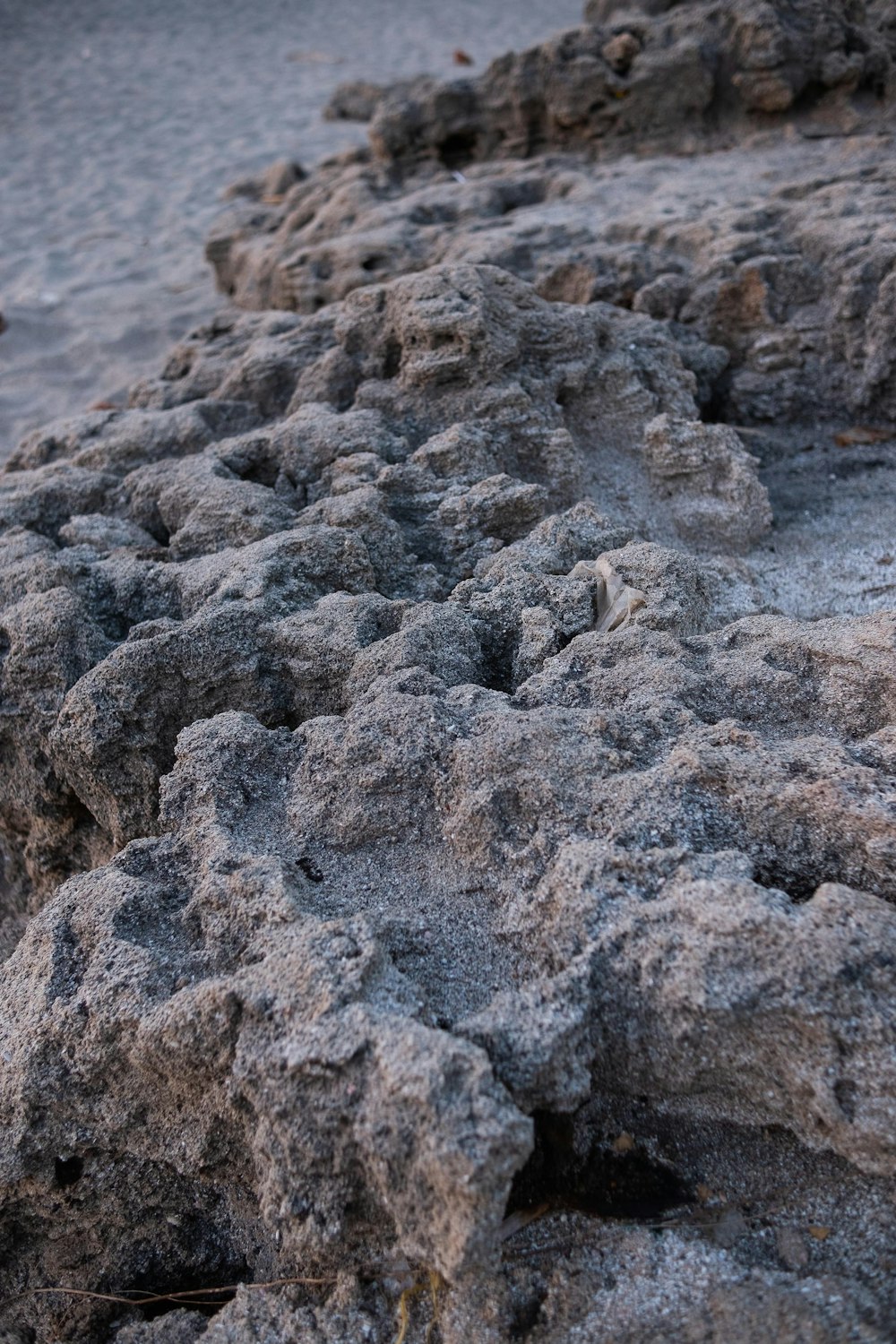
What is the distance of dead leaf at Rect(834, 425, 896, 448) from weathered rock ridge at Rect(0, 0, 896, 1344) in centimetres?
10

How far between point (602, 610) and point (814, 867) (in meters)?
0.70

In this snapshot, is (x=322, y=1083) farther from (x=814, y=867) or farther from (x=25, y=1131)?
(x=814, y=867)

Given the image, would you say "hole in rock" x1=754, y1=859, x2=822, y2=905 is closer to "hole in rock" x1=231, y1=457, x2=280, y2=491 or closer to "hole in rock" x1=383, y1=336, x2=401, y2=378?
"hole in rock" x1=231, y1=457, x2=280, y2=491

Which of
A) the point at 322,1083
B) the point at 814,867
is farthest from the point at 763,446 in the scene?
the point at 322,1083

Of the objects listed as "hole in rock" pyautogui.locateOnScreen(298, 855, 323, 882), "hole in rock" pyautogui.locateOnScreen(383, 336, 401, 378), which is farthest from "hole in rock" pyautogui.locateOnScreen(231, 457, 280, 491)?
"hole in rock" pyautogui.locateOnScreen(298, 855, 323, 882)

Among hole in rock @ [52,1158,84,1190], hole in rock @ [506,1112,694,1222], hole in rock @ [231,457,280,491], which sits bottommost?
hole in rock @ [506,1112,694,1222]

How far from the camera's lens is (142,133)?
7.52m

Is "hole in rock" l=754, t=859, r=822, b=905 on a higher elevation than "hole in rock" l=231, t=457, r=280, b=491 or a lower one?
lower

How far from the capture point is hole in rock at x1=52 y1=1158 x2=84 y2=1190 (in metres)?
1.33

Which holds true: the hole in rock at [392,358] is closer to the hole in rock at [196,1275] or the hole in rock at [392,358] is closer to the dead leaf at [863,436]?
the dead leaf at [863,436]

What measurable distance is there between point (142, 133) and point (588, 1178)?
8.21 metres

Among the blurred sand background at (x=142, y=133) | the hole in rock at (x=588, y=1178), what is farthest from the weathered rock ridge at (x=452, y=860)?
the blurred sand background at (x=142, y=133)

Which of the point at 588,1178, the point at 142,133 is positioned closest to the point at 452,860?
the point at 588,1178

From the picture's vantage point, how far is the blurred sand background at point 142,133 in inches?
191
